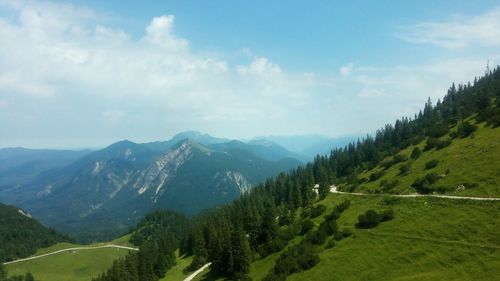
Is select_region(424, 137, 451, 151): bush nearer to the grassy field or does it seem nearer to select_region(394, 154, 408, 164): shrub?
select_region(394, 154, 408, 164): shrub

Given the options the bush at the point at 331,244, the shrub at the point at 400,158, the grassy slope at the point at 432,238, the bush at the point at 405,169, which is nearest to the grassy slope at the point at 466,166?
the grassy slope at the point at 432,238

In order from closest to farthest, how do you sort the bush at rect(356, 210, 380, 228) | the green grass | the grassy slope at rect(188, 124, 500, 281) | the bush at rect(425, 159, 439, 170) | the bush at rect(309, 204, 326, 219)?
the grassy slope at rect(188, 124, 500, 281) < the bush at rect(356, 210, 380, 228) < the bush at rect(425, 159, 439, 170) < the bush at rect(309, 204, 326, 219) < the green grass

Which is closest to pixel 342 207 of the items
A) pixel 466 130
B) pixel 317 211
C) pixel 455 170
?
pixel 317 211

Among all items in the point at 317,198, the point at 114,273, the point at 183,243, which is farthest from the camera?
the point at 183,243

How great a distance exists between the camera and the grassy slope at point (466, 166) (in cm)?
8831

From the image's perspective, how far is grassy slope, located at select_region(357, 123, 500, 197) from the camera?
8831 centimetres

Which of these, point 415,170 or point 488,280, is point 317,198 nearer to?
point 415,170

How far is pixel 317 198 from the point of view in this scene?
157 metres

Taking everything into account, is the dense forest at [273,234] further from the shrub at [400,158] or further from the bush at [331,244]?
the shrub at [400,158]

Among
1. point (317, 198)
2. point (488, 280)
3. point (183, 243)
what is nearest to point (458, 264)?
point (488, 280)

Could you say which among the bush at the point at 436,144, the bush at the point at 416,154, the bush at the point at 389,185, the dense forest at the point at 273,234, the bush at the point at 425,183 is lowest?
Answer: the dense forest at the point at 273,234

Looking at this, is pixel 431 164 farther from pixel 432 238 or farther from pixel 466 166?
pixel 432 238

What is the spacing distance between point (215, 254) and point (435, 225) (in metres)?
67.2

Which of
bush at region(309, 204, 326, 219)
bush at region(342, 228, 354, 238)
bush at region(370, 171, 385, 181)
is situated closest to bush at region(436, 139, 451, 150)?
bush at region(370, 171, 385, 181)
